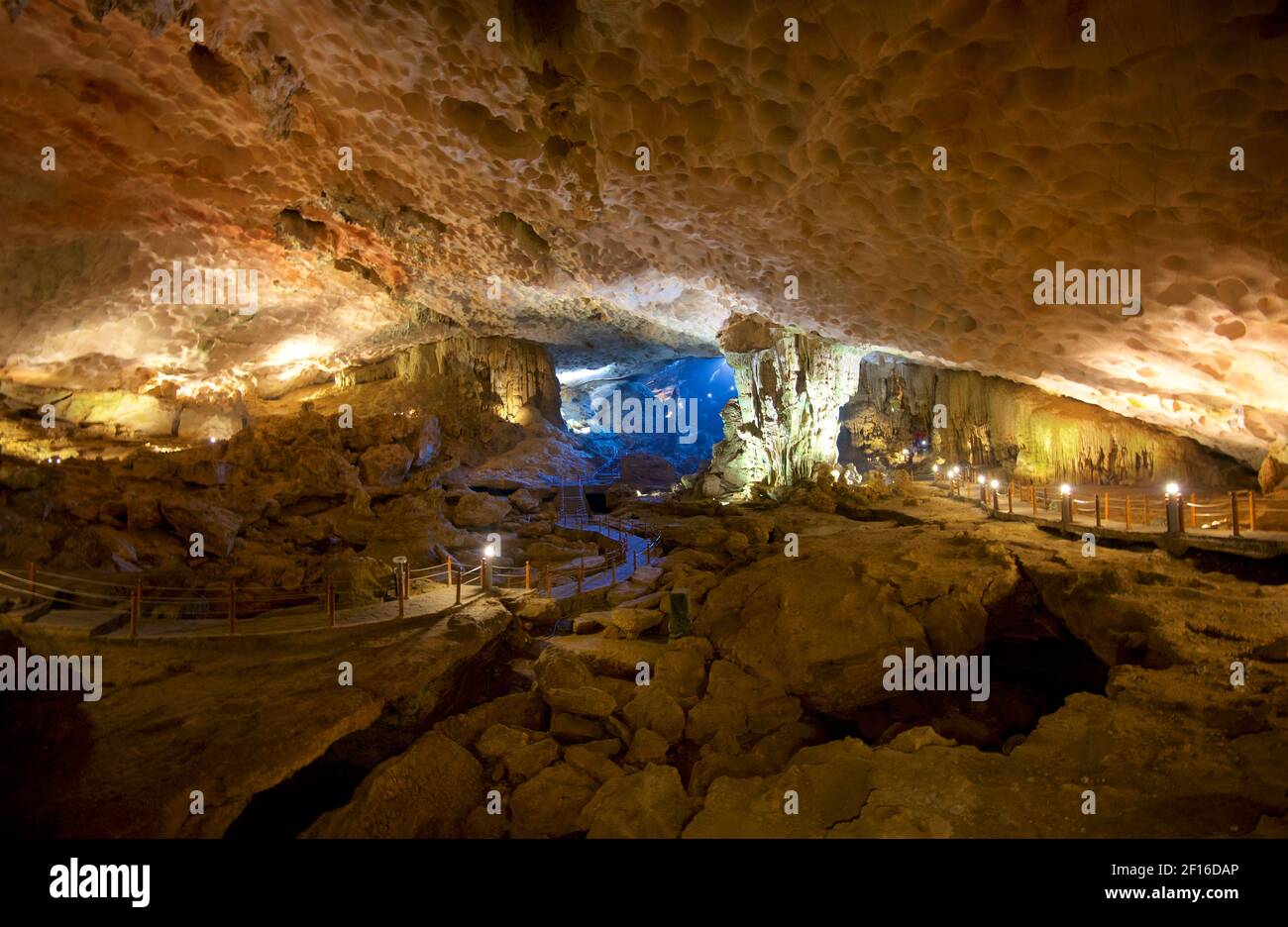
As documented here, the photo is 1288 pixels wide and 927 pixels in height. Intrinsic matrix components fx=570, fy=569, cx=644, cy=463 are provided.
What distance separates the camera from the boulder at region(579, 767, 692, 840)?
4.33 m

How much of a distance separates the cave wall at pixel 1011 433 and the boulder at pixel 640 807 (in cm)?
1867

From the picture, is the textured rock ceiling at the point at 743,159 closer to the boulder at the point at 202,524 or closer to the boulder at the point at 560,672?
the boulder at the point at 202,524

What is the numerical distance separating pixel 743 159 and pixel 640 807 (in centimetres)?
688

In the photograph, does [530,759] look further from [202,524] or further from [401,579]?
[202,524]

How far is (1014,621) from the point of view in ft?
28.9

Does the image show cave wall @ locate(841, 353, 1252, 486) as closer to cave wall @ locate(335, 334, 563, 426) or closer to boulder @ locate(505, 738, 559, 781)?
cave wall @ locate(335, 334, 563, 426)

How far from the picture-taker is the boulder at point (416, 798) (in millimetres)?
4895

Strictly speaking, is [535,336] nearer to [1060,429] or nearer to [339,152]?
[339,152]

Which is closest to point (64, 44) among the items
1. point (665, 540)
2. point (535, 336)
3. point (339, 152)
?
point (339, 152)

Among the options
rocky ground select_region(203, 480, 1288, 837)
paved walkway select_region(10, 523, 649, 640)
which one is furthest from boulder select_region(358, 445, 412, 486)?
rocky ground select_region(203, 480, 1288, 837)

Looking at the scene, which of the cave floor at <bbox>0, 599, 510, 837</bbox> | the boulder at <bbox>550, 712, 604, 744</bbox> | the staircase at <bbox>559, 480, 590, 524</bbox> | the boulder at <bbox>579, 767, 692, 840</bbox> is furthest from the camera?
the staircase at <bbox>559, 480, 590, 524</bbox>

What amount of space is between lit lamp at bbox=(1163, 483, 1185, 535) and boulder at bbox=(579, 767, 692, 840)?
940 cm

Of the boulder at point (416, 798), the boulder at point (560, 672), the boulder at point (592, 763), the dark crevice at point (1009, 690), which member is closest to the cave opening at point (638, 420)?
the dark crevice at point (1009, 690)
